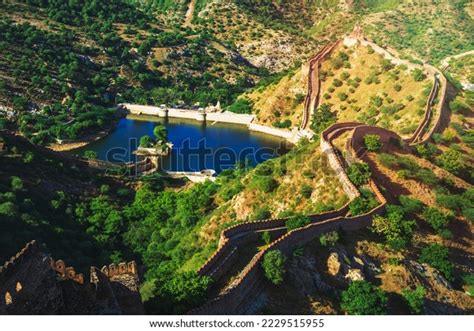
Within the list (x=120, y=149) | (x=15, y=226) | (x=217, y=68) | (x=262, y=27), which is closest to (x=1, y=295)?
(x=15, y=226)

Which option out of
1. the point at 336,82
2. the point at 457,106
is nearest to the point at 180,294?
the point at 457,106

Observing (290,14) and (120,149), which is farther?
(290,14)

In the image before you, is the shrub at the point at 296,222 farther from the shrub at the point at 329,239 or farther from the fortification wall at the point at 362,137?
the fortification wall at the point at 362,137

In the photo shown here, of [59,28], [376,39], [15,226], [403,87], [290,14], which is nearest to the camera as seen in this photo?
[15,226]

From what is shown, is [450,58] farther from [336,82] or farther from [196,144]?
[196,144]

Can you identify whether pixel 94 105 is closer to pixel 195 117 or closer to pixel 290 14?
pixel 195 117
